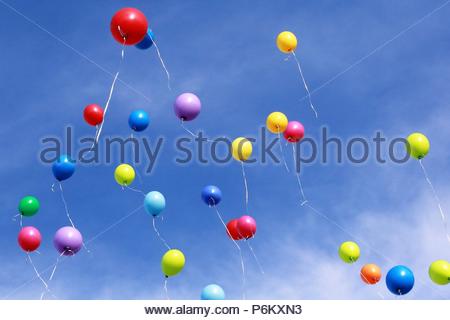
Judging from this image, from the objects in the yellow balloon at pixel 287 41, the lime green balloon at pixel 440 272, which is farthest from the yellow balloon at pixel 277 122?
the lime green balloon at pixel 440 272

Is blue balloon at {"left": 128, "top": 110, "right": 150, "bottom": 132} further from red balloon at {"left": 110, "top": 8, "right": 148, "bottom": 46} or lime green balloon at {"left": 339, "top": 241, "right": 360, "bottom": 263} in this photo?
lime green balloon at {"left": 339, "top": 241, "right": 360, "bottom": 263}

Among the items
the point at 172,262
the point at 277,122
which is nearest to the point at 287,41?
the point at 277,122

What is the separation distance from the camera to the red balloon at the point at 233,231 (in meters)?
11.6

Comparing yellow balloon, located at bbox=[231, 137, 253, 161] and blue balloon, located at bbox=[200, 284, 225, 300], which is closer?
blue balloon, located at bbox=[200, 284, 225, 300]

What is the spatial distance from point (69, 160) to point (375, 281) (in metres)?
6.72

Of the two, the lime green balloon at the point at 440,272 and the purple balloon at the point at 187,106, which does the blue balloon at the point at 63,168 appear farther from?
the lime green balloon at the point at 440,272

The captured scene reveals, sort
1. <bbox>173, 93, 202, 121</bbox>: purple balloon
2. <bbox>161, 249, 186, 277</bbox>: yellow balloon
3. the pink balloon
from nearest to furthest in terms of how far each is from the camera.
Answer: <bbox>161, 249, 186, 277</bbox>: yellow balloon → <bbox>173, 93, 202, 121</bbox>: purple balloon → the pink balloon

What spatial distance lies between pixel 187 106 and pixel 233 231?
2.69 meters

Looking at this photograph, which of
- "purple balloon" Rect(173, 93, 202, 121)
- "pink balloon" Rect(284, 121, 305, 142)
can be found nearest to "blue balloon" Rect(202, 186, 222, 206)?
"purple balloon" Rect(173, 93, 202, 121)

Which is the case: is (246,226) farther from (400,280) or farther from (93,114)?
(93,114)

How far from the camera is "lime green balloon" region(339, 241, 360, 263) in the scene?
12.0m

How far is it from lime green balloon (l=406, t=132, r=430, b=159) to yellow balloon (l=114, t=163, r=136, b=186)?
5540 millimetres

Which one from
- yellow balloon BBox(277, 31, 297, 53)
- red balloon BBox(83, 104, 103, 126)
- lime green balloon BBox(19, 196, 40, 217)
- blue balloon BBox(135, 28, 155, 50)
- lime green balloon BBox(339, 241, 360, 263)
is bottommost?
lime green balloon BBox(339, 241, 360, 263)
